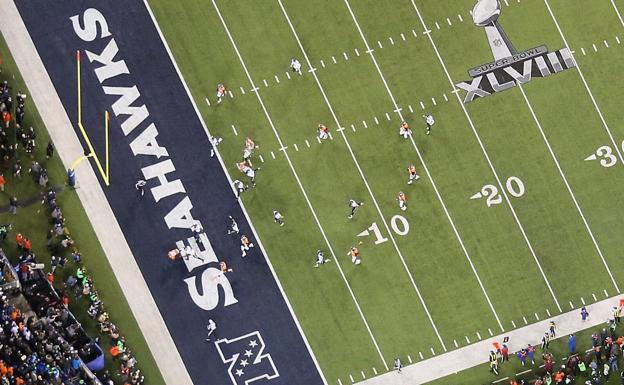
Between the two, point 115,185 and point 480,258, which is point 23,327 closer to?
point 115,185

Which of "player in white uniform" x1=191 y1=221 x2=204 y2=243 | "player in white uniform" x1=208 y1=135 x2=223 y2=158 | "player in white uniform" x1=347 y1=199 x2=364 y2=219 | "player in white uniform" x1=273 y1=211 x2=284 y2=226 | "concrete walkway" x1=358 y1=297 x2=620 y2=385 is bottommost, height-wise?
"concrete walkway" x1=358 y1=297 x2=620 y2=385

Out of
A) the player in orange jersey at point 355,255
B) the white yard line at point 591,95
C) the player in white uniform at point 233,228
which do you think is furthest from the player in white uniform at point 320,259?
the white yard line at point 591,95

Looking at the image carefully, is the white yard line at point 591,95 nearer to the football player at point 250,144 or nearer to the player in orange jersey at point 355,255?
the player in orange jersey at point 355,255

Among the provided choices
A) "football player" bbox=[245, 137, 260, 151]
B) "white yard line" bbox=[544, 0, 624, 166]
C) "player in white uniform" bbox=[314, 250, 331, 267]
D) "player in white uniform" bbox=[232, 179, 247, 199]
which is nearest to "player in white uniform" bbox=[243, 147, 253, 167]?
"football player" bbox=[245, 137, 260, 151]

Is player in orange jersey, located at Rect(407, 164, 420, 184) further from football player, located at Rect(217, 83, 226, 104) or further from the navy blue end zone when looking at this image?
football player, located at Rect(217, 83, 226, 104)

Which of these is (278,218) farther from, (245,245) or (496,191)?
(496,191)

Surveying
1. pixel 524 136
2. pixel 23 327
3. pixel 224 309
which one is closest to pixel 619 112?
pixel 524 136

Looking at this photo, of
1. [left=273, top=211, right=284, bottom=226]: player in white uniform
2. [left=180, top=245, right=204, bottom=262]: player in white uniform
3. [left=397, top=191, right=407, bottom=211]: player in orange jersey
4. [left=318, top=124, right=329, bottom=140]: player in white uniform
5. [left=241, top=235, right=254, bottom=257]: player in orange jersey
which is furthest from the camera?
[left=318, top=124, right=329, bottom=140]: player in white uniform
